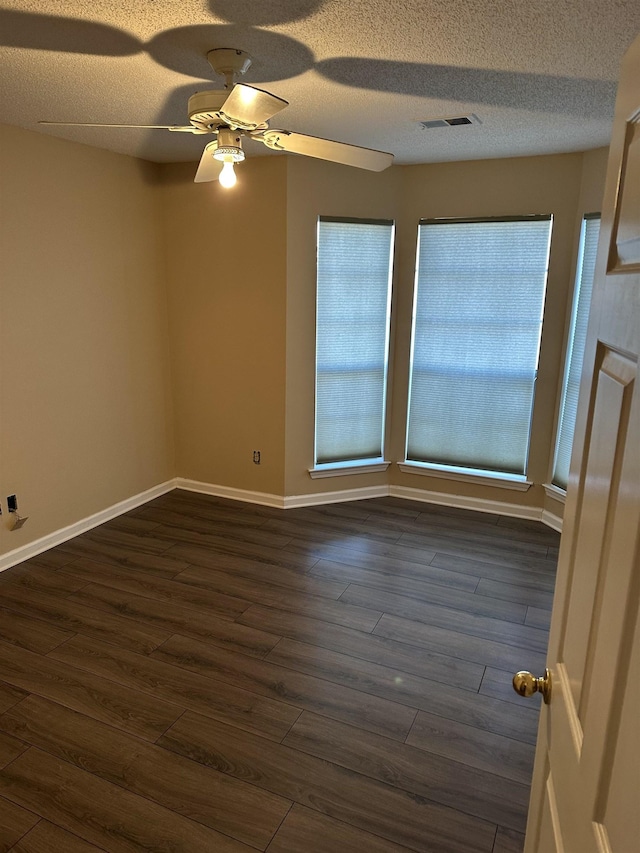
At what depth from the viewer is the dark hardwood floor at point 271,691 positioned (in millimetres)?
1873

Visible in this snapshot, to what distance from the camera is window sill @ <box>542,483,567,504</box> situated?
4.00 m

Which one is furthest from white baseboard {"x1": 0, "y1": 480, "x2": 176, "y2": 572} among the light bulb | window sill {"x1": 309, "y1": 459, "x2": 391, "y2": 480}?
the light bulb

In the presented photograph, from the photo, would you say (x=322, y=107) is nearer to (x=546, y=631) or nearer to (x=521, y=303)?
Answer: (x=521, y=303)

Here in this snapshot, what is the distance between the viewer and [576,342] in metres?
3.80

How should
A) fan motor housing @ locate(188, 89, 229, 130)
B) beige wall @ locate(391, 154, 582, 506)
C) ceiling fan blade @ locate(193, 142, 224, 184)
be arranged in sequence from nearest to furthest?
1. fan motor housing @ locate(188, 89, 229, 130)
2. ceiling fan blade @ locate(193, 142, 224, 184)
3. beige wall @ locate(391, 154, 582, 506)

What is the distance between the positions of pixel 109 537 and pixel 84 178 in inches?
92.6

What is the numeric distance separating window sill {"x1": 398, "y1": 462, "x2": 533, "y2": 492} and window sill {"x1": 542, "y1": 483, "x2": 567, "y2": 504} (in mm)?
122

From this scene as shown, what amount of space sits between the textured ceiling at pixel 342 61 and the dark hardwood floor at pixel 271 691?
99.2 inches

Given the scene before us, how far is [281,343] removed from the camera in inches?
163

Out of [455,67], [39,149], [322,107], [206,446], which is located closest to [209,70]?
[322,107]

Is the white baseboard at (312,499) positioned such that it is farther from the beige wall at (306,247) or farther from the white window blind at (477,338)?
the white window blind at (477,338)

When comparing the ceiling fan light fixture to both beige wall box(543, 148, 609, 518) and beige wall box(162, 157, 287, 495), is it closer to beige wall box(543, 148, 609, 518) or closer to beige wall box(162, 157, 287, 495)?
beige wall box(162, 157, 287, 495)

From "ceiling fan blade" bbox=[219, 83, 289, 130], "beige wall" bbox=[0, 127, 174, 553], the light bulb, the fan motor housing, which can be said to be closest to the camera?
"ceiling fan blade" bbox=[219, 83, 289, 130]

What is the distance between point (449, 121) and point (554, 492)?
2.53m
